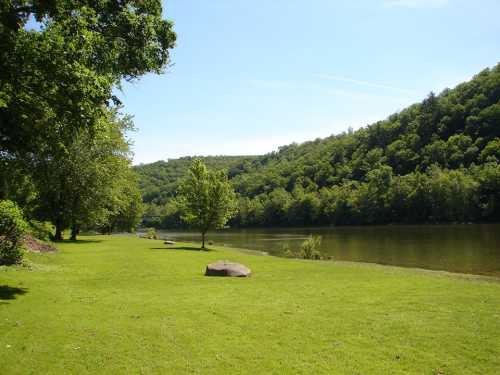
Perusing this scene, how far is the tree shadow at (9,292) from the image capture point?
15021 mm

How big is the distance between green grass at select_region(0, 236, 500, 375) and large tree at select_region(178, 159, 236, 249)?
1022 inches

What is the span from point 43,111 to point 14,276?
7840 millimetres

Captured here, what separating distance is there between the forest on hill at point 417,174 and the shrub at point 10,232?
9296 cm

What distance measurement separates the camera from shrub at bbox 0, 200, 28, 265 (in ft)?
63.8

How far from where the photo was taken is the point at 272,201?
591ft

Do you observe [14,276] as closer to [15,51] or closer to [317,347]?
[15,51]

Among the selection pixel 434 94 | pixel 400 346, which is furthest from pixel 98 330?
pixel 434 94

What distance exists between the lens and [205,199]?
153 ft

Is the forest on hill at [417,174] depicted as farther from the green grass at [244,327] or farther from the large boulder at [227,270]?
the green grass at [244,327]

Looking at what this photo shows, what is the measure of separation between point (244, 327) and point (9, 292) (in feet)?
30.5

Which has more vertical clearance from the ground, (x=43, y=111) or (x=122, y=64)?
(x=122, y=64)

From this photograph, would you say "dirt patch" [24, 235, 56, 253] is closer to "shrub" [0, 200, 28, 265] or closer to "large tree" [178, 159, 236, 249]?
"shrub" [0, 200, 28, 265]

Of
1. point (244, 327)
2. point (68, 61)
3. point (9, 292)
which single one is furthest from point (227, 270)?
point (68, 61)

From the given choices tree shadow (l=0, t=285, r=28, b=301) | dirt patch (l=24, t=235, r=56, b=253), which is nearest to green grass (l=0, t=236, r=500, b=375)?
tree shadow (l=0, t=285, r=28, b=301)
